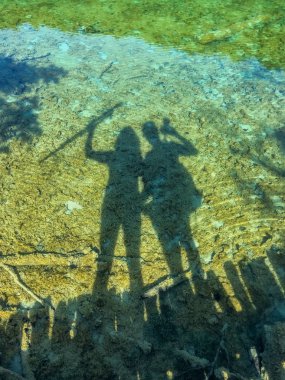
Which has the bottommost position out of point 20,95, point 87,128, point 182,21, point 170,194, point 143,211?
point 143,211

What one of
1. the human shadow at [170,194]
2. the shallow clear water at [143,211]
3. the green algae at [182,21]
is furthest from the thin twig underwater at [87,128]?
the green algae at [182,21]

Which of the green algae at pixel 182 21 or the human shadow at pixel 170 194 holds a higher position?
the green algae at pixel 182 21

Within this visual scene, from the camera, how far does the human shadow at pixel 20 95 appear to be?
6.38m

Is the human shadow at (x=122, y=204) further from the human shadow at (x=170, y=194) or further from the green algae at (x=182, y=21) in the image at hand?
the green algae at (x=182, y=21)

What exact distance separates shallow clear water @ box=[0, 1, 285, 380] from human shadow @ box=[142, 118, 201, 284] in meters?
0.02

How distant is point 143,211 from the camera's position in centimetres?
495

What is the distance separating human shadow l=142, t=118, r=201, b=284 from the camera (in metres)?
4.46

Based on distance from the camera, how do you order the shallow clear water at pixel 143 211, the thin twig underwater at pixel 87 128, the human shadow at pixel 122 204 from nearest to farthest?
the shallow clear water at pixel 143 211 → the human shadow at pixel 122 204 → the thin twig underwater at pixel 87 128

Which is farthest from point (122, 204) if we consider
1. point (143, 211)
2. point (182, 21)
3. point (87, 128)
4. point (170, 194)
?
point (182, 21)

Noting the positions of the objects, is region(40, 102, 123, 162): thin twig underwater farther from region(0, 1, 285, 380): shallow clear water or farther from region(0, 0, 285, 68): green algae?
region(0, 0, 285, 68): green algae

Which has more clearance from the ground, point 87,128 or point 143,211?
point 87,128

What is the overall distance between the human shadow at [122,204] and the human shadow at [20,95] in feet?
4.24

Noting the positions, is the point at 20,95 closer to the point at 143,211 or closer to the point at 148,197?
the point at 148,197

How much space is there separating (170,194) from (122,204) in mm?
747
